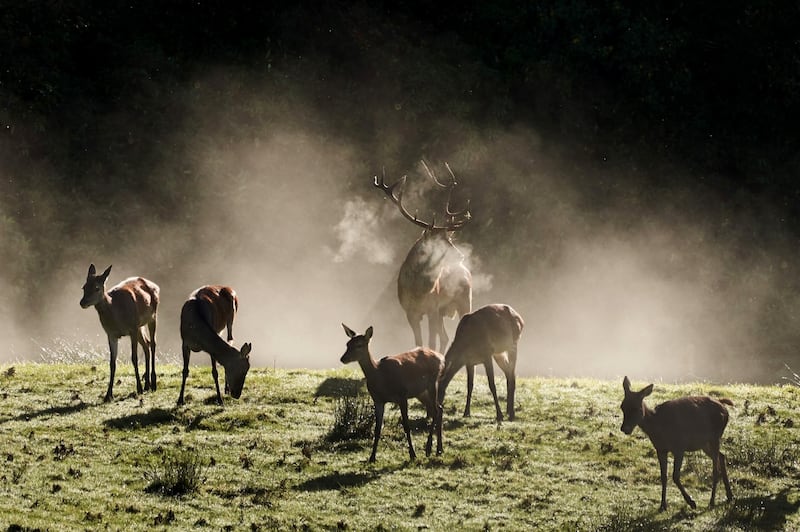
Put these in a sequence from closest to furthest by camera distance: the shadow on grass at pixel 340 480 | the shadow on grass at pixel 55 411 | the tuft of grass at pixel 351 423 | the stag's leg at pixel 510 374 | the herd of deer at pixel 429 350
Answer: the herd of deer at pixel 429 350 < the shadow on grass at pixel 340 480 < the tuft of grass at pixel 351 423 < the shadow on grass at pixel 55 411 < the stag's leg at pixel 510 374

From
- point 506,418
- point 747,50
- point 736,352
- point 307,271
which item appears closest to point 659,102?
point 747,50

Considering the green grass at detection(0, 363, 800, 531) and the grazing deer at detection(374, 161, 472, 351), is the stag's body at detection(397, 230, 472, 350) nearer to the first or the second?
the grazing deer at detection(374, 161, 472, 351)

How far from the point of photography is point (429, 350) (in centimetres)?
1493

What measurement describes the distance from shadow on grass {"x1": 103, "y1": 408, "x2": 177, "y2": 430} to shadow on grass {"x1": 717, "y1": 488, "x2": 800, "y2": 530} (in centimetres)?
797

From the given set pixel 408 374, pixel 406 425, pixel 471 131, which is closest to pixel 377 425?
pixel 406 425

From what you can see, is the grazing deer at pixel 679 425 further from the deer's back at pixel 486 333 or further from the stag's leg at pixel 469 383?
the stag's leg at pixel 469 383

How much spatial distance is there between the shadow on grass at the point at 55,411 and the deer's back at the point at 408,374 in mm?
5119

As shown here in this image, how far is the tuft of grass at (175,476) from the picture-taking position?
12672mm

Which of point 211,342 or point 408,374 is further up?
point 211,342

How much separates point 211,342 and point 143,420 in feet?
6.35

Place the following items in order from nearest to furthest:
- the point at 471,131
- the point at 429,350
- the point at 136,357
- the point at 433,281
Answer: the point at 429,350 < the point at 136,357 < the point at 433,281 < the point at 471,131

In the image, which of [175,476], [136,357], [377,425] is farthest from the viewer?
[136,357]

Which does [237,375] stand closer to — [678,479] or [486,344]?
[486,344]

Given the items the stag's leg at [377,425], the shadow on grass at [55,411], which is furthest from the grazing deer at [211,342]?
the stag's leg at [377,425]
